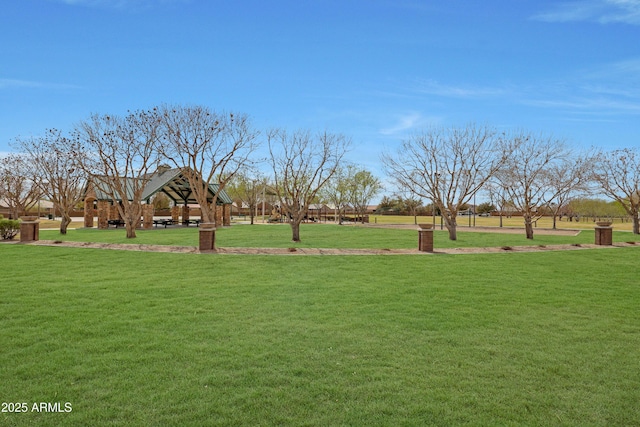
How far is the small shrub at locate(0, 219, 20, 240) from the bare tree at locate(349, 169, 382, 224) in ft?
118

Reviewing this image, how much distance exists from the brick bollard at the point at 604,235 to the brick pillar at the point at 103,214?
31.3m

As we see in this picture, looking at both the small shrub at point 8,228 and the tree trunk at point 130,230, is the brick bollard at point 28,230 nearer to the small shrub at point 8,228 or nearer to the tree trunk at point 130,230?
the small shrub at point 8,228

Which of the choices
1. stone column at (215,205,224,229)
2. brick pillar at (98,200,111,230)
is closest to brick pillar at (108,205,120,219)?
brick pillar at (98,200,111,230)

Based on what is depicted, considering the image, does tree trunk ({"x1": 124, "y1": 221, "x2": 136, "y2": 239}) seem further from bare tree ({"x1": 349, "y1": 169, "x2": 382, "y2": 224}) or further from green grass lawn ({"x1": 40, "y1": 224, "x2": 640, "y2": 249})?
bare tree ({"x1": 349, "y1": 169, "x2": 382, "y2": 224})

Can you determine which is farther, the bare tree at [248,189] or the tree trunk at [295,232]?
the bare tree at [248,189]

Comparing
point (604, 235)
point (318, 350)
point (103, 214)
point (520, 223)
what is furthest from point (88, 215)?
point (520, 223)

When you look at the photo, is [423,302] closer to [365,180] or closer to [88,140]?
[88,140]

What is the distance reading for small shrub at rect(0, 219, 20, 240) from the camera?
18344 mm

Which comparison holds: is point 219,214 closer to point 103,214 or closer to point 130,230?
point 103,214

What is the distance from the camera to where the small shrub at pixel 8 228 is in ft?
60.2

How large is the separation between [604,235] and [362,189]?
112 ft

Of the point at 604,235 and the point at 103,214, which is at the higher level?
the point at 103,214

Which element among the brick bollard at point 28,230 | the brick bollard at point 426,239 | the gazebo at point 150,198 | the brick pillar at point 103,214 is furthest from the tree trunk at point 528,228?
the brick pillar at point 103,214

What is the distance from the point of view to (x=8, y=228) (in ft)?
60.7
